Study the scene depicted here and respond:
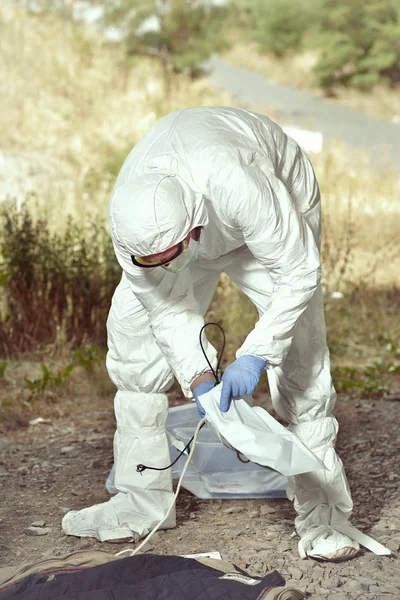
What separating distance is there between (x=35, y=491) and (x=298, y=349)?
137 centimetres

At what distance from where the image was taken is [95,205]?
721 centimetres

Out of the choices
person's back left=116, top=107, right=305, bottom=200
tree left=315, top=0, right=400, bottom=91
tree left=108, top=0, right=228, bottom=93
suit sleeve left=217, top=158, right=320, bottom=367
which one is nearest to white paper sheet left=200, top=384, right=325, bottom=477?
suit sleeve left=217, top=158, right=320, bottom=367

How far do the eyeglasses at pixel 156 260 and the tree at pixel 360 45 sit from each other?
46.8 feet

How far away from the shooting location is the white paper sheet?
2297 millimetres

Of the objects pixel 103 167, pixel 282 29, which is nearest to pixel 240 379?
pixel 103 167

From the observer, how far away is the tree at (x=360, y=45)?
15688 millimetres

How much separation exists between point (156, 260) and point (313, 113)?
1180cm

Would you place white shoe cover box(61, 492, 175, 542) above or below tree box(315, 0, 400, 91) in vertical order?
above

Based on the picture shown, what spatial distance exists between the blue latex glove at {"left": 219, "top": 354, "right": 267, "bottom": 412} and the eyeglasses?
34cm

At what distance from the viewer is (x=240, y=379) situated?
2.29 meters

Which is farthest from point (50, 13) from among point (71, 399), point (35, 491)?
point (35, 491)

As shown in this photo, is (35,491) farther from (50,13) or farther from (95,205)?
(50,13)

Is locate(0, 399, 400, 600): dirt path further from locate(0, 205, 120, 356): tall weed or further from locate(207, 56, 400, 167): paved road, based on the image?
locate(207, 56, 400, 167): paved road

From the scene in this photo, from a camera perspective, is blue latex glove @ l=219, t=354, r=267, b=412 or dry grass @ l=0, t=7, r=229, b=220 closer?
blue latex glove @ l=219, t=354, r=267, b=412
